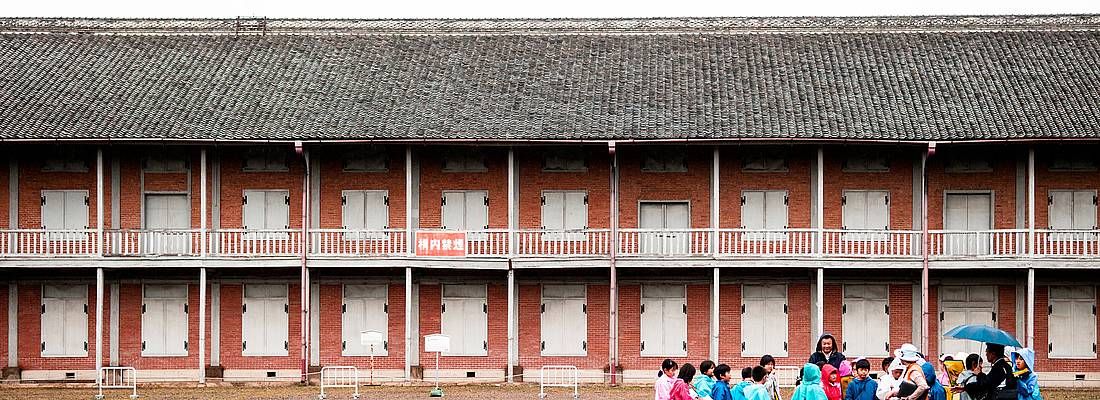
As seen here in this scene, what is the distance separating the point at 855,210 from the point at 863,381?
18244 mm

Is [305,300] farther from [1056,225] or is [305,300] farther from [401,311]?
[1056,225]

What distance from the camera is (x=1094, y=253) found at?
41812 mm

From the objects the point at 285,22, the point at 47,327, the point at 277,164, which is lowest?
the point at 47,327

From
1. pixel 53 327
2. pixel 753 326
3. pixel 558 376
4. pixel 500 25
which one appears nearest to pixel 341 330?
pixel 558 376

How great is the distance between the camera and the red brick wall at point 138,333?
144ft

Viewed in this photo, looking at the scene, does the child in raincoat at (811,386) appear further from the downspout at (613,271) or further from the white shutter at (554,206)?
the white shutter at (554,206)

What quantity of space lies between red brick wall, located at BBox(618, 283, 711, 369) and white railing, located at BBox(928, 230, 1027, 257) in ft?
17.6

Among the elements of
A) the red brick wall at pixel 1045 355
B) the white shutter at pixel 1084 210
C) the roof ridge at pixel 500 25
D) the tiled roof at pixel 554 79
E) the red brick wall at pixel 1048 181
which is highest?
the roof ridge at pixel 500 25

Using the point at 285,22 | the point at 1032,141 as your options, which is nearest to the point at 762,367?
the point at 1032,141

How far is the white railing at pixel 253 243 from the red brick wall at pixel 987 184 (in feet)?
47.8

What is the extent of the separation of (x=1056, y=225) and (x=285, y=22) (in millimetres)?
20299

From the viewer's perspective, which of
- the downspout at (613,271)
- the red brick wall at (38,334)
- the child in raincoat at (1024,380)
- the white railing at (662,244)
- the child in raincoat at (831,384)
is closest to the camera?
the child in raincoat at (1024,380)

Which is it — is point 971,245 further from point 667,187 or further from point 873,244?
point 667,187

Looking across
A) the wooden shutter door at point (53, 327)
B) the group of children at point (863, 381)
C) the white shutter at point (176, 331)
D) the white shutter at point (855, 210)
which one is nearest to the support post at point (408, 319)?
the white shutter at point (176, 331)
